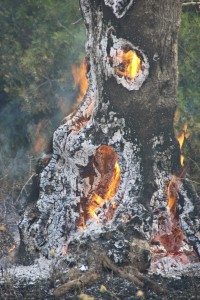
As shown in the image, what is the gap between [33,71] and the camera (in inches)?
412

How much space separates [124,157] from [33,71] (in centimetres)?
509

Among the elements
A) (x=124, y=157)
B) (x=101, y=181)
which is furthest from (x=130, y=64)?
(x=101, y=181)

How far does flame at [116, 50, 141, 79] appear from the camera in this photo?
5805mm

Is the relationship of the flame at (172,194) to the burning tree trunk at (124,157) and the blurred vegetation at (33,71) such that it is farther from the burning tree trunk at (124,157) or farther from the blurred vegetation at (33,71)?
the blurred vegetation at (33,71)

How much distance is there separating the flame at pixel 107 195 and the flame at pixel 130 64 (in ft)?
3.61

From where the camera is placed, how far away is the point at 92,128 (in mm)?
6016

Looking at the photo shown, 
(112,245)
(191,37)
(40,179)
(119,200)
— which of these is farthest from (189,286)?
(191,37)

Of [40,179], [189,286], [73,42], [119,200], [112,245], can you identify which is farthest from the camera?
[73,42]

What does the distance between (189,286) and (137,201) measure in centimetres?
118

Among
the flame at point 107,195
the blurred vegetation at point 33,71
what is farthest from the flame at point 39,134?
the flame at point 107,195

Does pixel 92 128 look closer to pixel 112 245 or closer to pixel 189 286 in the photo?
pixel 112 245

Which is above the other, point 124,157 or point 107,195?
point 124,157

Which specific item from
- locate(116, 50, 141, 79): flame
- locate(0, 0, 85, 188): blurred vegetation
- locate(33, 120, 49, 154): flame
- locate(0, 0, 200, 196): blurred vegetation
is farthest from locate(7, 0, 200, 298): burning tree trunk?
locate(33, 120, 49, 154): flame

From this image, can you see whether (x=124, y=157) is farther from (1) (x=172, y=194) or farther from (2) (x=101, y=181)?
(1) (x=172, y=194)
